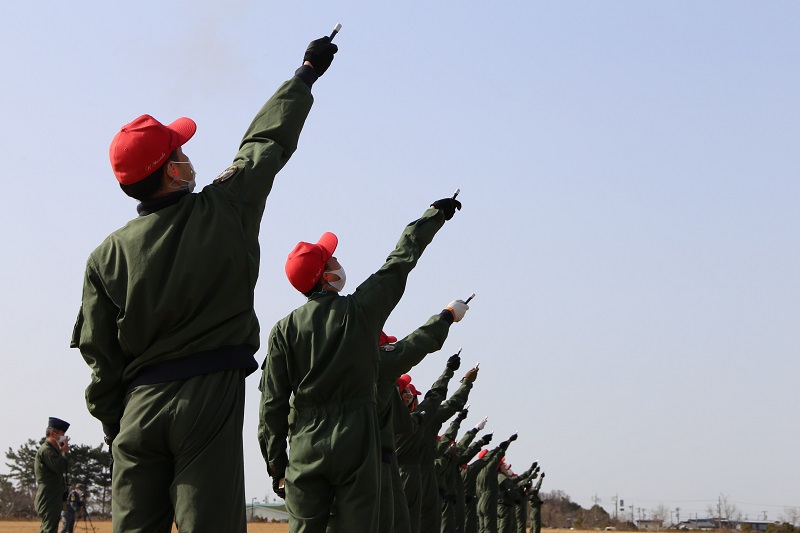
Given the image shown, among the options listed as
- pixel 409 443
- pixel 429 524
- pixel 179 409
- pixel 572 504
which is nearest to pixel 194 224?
pixel 179 409

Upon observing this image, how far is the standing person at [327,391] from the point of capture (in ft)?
22.7

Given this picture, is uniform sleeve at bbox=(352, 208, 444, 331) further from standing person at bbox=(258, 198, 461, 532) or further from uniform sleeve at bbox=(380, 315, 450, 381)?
uniform sleeve at bbox=(380, 315, 450, 381)

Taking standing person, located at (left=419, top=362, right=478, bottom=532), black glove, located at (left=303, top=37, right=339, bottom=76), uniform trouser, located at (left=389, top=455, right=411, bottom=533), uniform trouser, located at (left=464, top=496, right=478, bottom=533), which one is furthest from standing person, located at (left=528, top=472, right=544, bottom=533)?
black glove, located at (left=303, top=37, right=339, bottom=76)

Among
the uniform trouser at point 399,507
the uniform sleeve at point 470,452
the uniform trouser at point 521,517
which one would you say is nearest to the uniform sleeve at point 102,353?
the uniform trouser at point 399,507

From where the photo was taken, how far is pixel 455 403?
50.3 ft

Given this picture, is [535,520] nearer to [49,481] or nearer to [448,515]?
[448,515]

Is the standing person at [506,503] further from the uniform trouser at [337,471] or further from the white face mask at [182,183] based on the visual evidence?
the white face mask at [182,183]

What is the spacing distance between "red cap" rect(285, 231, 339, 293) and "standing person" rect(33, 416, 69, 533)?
38.6ft

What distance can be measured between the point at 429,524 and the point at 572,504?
244ft

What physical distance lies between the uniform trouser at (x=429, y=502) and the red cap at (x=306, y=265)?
273 inches

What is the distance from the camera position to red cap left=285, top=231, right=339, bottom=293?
7.58 metres

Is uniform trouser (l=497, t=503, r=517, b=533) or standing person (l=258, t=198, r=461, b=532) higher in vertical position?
uniform trouser (l=497, t=503, r=517, b=533)

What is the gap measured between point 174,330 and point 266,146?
95 centimetres

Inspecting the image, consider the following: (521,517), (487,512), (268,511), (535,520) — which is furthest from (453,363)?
(268,511)
